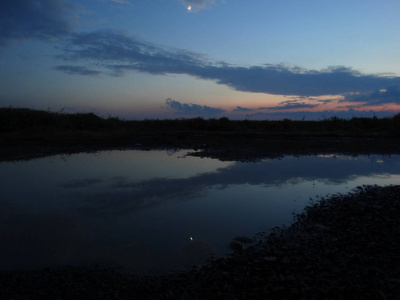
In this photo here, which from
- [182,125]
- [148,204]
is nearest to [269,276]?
[148,204]

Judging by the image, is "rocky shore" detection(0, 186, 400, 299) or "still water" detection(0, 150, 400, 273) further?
"still water" detection(0, 150, 400, 273)

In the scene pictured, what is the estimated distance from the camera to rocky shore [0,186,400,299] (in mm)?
3627

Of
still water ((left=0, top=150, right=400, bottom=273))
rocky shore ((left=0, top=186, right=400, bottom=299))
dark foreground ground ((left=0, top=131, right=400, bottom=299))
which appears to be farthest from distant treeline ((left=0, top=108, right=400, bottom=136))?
rocky shore ((left=0, top=186, right=400, bottom=299))

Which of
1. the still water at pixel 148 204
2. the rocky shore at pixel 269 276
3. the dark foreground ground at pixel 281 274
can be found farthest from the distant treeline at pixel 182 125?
the rocky shore at pixel 269 276

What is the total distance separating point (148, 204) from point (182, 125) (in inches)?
1212

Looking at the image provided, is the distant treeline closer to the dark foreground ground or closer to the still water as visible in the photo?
the still water

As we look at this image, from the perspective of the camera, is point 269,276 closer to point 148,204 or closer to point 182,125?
point 148,204

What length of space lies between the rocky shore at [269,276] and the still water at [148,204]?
412 mm

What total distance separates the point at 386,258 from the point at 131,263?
393cm

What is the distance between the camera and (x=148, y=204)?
24.8 feet

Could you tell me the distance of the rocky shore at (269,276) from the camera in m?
3.63

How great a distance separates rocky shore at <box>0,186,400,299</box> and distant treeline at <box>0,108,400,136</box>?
26086 millimetres

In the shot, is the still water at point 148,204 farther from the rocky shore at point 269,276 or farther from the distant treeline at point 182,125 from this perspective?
the distant treeline at point 182,125

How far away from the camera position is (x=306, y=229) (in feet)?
19.0
